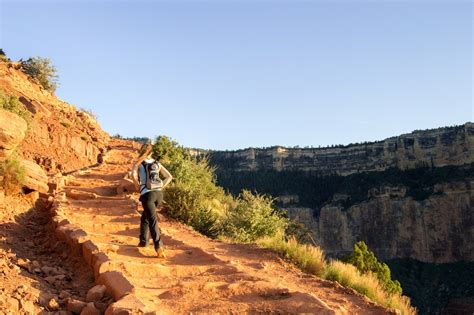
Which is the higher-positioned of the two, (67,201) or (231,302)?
(67,201)

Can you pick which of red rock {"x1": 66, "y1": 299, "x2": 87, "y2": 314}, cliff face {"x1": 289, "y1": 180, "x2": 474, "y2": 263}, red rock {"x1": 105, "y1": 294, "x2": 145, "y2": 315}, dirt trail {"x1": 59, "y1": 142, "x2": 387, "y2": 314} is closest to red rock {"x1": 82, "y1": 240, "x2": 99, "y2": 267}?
dirt trail {"x1": 59, "y1": 142, "x2": 387, "y2": 314}

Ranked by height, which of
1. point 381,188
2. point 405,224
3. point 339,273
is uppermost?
point 381,188

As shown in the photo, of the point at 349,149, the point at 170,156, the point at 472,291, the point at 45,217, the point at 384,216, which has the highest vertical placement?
the point at 349,149

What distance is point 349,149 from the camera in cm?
8119

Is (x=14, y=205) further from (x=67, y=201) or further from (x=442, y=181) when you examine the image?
(x=442, y=181)

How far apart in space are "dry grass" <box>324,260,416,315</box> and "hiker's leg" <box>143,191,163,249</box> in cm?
Result: 304

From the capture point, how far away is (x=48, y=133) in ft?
62.2

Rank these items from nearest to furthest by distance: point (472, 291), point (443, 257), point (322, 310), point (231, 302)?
1. point (322, 310)
2. point (231, 302)
3. point (472, 291)
4. point (443, 257)

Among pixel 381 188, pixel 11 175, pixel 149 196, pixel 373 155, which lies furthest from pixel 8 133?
pixel 373 155

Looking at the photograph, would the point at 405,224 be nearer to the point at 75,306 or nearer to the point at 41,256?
the point at 41,256

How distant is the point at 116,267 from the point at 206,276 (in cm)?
122

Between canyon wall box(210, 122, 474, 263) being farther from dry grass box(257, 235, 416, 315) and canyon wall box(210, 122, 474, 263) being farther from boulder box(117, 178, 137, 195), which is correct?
dry grass box(257, 235, 416, 315)

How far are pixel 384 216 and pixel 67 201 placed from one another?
6671cm

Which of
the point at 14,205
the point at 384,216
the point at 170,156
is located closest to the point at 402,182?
the point at 384,216
